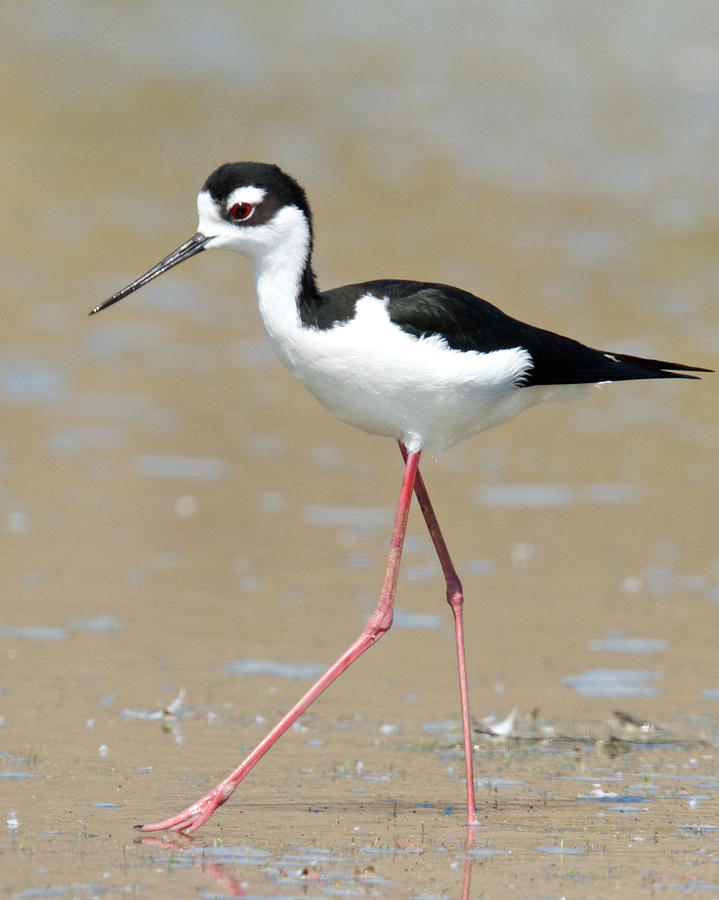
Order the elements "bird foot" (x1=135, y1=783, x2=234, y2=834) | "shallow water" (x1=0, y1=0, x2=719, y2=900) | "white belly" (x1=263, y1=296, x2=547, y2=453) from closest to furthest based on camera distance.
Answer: "bird foot" (x1=135, y1=783, x2=234, y2=834), "shallow water" (x1=0, y1=0, x2=719, y2=900), "white belly" (x1=263, y1=296, x2=547, y2=453)

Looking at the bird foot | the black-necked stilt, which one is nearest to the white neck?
the black-necked stilt

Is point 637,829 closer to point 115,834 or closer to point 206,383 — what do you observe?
point 115,834

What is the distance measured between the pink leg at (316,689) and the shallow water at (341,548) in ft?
0.25

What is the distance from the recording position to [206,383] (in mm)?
11109

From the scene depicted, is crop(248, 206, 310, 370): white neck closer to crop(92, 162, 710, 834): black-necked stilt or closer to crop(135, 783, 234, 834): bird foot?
crop(92, 162, 710, 834): black-necked stilt

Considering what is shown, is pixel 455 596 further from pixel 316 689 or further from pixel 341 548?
pixel 341 548

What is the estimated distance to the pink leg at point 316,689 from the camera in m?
4.71

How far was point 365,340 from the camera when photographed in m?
4.99

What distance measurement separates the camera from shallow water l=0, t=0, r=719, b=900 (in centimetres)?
479

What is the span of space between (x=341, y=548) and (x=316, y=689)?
2.82 meters

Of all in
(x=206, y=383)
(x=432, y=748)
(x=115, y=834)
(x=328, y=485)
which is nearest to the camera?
(x=115, y=834)

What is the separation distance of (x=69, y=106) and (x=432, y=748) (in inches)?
637

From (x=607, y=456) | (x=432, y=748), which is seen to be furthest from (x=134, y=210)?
→ (x=432, y=748)

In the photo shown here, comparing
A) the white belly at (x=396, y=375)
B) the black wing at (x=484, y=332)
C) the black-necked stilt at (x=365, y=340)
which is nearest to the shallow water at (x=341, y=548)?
the black-necked stilt at (x=365, y=340)
